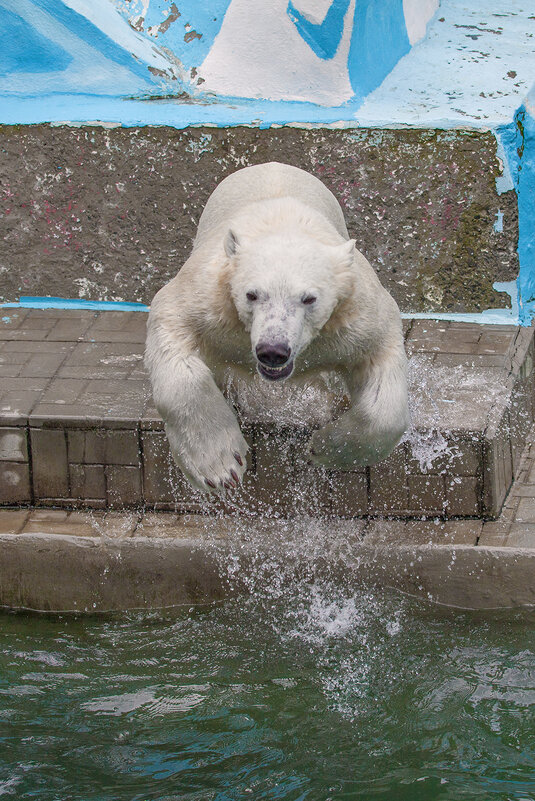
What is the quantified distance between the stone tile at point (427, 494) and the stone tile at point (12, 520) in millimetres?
1693

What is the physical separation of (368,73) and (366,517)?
10.7ft

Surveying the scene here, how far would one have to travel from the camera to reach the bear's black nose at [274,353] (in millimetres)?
3557

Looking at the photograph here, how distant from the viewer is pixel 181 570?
4.88 meters

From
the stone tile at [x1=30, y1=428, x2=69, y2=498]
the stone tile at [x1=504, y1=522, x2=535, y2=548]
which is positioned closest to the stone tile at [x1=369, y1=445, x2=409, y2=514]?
the stone tile at [x1=504, y1=522, x2=535, y2=548]

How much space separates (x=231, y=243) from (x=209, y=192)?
102 inches

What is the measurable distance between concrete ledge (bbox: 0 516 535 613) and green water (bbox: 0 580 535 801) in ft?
0.25

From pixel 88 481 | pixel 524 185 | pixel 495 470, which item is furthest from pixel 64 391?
pixel 524 185

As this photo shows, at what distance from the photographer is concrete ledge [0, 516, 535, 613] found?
4.79 m

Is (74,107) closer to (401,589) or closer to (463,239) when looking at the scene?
(463,239)

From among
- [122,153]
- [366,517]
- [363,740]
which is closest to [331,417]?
[366,517]

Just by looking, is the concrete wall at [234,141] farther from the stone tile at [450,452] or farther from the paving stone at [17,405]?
the stone tile at [450,452]

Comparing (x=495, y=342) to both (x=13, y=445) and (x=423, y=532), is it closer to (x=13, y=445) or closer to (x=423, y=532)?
(x=423, y=532)

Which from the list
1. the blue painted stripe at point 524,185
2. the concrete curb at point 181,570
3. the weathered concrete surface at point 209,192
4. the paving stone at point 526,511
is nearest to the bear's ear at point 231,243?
the concrete curb at point 181,570

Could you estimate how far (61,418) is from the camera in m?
5.04
